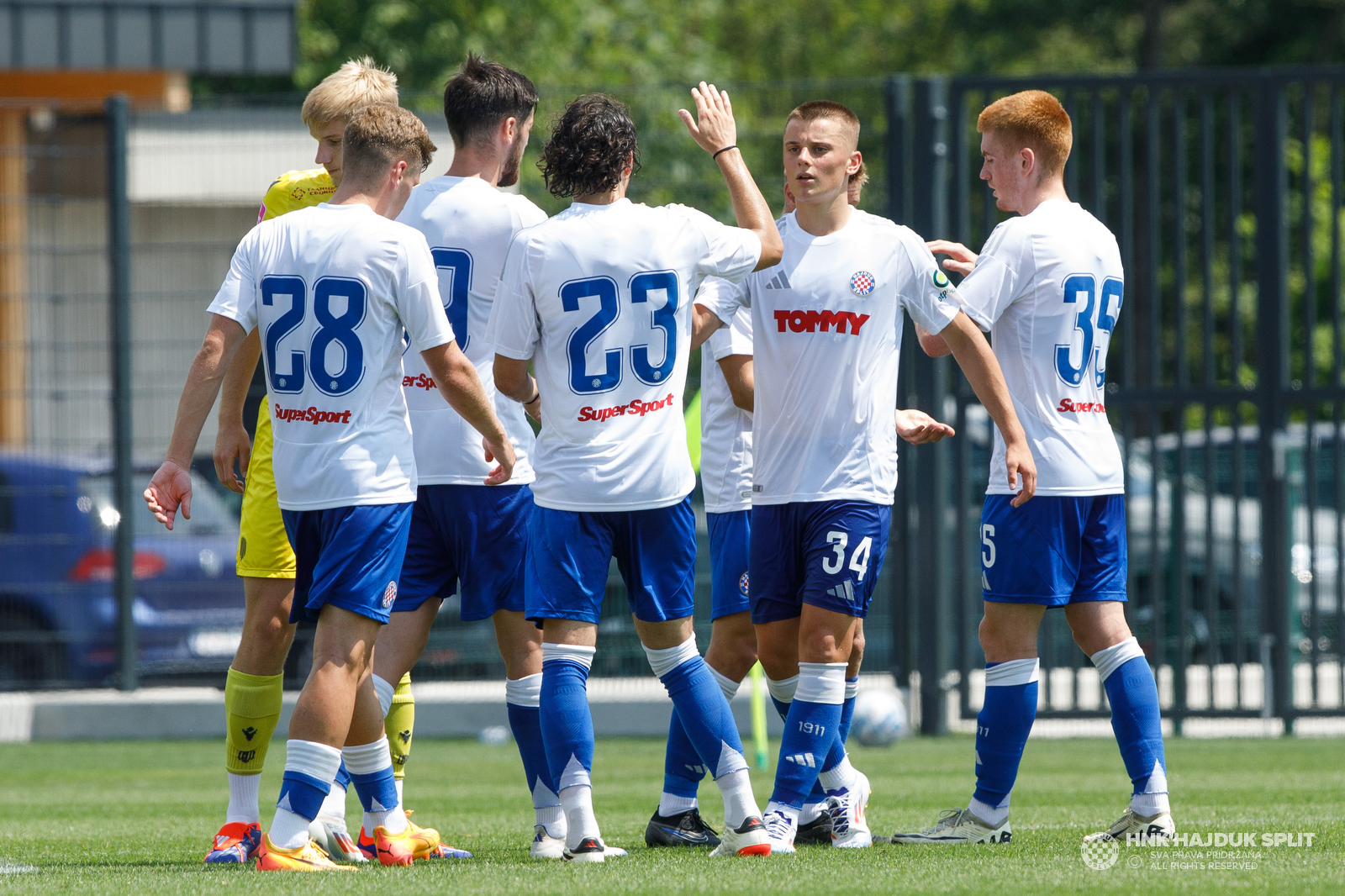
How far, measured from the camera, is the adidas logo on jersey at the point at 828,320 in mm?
4844

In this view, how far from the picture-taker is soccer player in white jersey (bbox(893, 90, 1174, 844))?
4941 mm

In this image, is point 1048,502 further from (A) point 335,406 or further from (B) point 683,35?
(B) point 683,35

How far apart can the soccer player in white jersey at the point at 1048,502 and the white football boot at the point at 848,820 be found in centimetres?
14

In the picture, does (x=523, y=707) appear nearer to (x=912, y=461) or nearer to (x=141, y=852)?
(x=141, y=852)

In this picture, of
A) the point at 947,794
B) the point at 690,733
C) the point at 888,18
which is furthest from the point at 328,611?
the point at 888,18

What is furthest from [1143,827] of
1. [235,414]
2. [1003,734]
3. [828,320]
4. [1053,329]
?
[235,414]

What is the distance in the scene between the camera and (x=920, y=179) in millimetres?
9438

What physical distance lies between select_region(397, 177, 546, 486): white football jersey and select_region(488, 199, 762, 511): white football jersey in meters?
0.42

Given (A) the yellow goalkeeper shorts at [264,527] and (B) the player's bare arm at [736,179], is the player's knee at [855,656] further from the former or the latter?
(A) the yellow goalkeeper shorts at [264,527]

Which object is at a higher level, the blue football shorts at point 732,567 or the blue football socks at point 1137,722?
the blue football shorts at point 732,567

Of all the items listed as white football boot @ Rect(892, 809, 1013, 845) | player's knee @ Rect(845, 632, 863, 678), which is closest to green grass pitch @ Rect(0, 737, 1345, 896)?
white football boot @ Rect(892, 809, 1013, 845)

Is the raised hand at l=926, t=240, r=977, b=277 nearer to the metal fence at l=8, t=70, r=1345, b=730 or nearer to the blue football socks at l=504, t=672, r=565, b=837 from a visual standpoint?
the blue football socks at l=504, t=672, r=565, b=837

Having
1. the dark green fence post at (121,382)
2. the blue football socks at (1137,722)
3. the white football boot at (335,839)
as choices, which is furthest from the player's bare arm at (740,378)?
the dark green fence post at (121,382)

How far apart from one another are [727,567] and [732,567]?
0.07 feet
